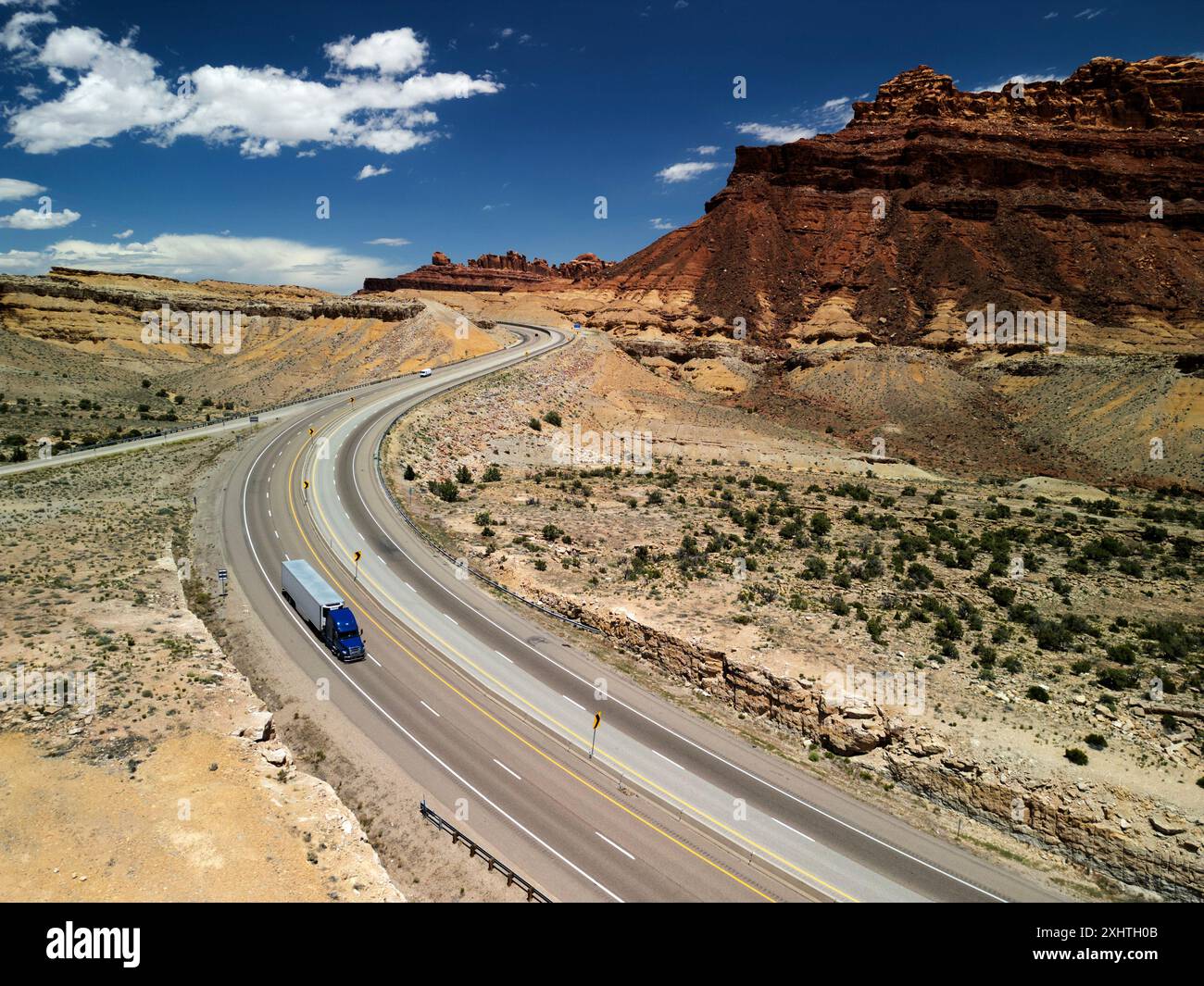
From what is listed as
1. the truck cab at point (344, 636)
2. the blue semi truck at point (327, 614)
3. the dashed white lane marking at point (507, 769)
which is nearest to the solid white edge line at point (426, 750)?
the blue semi truck at point (327, 614)

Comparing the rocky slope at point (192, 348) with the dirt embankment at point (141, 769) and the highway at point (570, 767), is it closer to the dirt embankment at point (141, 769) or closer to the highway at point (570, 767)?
the dirt embankment at point (141, 769)

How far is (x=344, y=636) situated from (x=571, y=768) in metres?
11.4

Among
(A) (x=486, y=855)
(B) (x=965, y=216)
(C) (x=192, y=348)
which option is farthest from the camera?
(B) (x=965, y=216)

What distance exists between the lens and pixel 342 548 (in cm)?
3653

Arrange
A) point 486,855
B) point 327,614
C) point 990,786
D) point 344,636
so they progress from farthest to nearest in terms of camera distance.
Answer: point 327,614 < point 344,636 < point 990,786 < point 486,855

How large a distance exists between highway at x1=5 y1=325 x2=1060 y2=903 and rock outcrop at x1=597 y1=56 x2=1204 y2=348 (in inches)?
3720

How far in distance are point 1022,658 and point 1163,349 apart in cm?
8963

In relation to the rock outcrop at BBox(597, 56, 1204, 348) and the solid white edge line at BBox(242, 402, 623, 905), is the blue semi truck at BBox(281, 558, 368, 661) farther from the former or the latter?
the rock outcrop at BBox(597, 56, 1204, 348)

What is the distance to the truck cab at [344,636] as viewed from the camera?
26.2 m

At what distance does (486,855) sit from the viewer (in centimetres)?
1716

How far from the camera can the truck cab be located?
2622 cm

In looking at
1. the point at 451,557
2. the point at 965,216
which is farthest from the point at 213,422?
the point at 965,216

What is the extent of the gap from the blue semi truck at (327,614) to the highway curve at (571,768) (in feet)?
1.91

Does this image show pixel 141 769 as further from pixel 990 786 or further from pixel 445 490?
pixel 445 490
